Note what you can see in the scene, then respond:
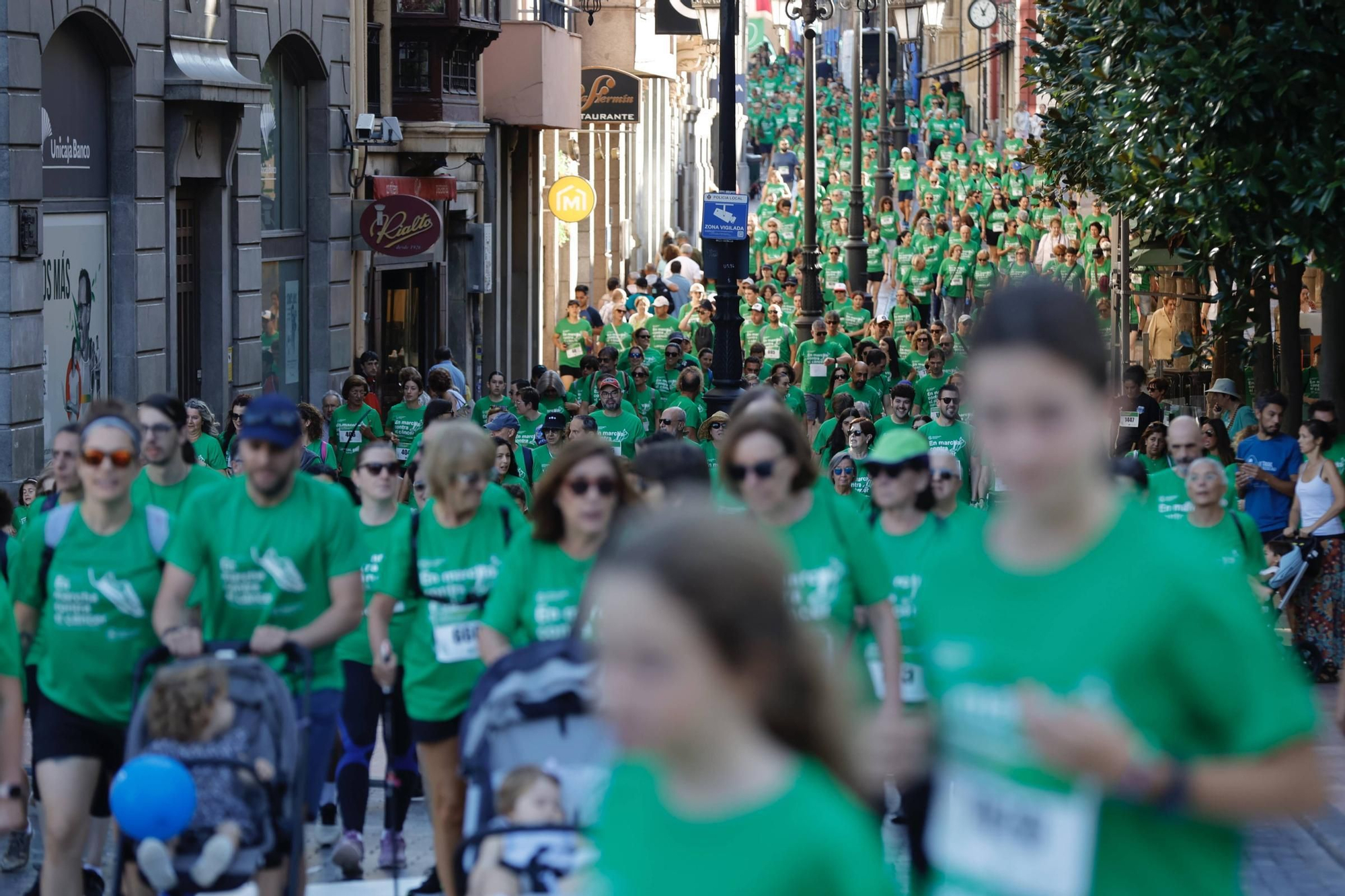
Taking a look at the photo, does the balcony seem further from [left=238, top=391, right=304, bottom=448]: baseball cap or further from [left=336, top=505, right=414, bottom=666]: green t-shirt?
[left=238, top=391, right=304, bottom=448]: baseball cap

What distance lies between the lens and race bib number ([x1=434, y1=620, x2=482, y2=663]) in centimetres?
716

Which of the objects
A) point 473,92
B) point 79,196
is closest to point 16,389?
point 79,196

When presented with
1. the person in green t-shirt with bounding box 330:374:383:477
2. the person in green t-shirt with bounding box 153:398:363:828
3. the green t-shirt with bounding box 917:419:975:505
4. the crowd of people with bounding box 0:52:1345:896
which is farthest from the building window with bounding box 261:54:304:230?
the person in green t-shirt with bounding box 153:398:363:828

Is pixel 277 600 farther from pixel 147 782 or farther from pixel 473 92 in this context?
pixel 473 92

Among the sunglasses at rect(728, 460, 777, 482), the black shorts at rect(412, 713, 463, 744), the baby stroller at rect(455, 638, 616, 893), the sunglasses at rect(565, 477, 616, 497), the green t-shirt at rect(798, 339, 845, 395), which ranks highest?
the green t-shirt at rect(798, 339, 845, 395)

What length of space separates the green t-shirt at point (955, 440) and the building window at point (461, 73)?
15531mm

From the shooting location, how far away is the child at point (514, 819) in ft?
17.3

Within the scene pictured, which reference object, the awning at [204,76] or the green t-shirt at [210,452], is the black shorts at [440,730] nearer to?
the green t-shirt at [210,452]

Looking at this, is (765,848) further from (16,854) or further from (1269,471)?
(1269,471)

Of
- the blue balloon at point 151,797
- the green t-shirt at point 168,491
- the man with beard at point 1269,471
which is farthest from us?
the man with beard at point 1269,471

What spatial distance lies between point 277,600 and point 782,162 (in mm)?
72486

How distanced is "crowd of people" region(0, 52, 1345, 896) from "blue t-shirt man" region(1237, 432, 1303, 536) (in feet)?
0.09

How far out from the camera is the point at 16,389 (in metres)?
16.5

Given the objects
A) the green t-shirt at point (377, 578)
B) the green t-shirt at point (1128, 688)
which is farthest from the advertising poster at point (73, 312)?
the green t-shirt at point (1128, 688)
